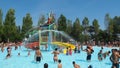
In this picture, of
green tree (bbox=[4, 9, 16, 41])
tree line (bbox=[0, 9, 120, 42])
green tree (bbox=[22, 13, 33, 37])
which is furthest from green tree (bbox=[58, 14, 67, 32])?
green tree (bbox=[4, 9, 16, 41])

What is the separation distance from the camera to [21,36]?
56219mm

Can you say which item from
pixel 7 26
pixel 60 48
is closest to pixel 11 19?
pixel 7 26

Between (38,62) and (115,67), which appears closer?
(115,67)

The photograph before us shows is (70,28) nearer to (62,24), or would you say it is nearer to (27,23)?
(62,24)

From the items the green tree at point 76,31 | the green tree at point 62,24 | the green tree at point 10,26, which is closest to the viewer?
the green tree at point 10,26

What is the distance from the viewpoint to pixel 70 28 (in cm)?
6144

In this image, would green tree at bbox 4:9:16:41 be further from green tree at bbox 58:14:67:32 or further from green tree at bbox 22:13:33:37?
green tree at bbox 58:14:67:32

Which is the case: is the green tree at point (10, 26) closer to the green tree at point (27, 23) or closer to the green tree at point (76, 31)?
the green tree at point (27, 23)

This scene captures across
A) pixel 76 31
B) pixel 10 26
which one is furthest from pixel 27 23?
pixel 76 31

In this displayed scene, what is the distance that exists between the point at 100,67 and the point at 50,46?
12.7 m

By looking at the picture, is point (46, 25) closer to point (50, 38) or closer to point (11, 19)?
point (50, 38)

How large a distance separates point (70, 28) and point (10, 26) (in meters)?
14.1

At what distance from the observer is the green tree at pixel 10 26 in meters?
52.8

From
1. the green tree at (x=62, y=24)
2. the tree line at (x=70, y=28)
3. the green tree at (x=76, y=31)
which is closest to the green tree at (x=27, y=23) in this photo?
the tree line at (x=70, y=28)
